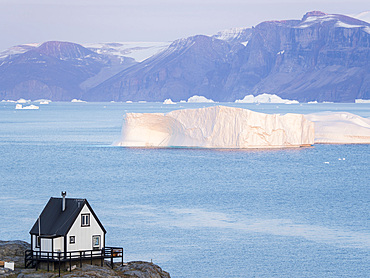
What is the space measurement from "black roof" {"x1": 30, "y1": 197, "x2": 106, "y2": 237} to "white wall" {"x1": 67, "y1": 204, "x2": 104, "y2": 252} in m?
0.12

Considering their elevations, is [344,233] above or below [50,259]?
below

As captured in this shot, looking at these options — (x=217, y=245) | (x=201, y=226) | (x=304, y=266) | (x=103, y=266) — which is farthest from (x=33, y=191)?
(x=103, y=266)

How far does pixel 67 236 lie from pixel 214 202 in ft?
83.1

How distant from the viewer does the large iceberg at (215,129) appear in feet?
225

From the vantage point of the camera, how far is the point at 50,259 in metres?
20.7

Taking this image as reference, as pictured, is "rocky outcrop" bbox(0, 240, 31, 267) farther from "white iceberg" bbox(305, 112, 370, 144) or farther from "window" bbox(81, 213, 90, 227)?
"white iceberg" bbox(305, 112, 370, 144)

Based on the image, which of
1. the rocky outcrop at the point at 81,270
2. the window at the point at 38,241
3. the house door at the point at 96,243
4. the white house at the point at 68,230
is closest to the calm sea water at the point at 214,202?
the rocky outcrop at the point at 81,270

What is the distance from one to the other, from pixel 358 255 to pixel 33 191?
24891 mm

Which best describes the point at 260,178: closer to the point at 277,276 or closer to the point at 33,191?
the point at 33,191

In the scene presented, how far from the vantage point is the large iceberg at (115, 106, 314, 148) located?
6856 cm

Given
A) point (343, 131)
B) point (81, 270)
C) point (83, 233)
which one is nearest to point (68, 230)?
point (83, 233)

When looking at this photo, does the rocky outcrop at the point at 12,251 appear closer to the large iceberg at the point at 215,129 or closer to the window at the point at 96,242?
the window at the point at 96,242

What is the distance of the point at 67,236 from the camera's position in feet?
68.6

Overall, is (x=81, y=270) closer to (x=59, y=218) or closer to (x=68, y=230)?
(x=68, y=230)
